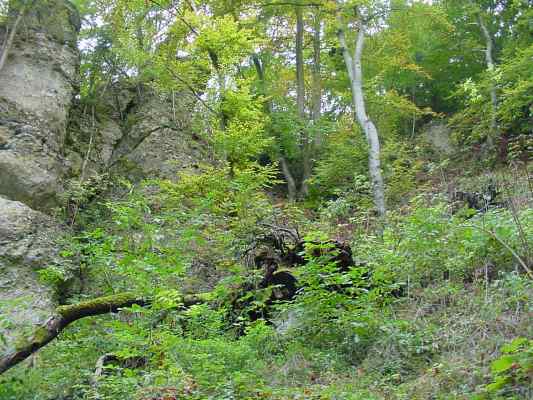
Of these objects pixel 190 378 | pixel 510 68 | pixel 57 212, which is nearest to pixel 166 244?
pixel 190 378

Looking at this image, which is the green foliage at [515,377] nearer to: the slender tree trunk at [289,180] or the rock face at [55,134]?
the rock face at [55,134]

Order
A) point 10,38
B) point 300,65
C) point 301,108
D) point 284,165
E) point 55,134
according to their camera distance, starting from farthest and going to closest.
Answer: point 300,65
point 301,108
point 284,165
point 10,38
point 55,134

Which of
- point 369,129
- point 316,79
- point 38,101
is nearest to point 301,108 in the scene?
point 316,79

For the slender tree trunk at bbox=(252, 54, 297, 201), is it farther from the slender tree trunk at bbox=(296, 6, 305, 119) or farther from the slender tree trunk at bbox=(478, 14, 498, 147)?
the slender tree trunk at bbox=(478, 14, 498, 147)

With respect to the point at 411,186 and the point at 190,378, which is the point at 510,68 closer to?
the point at 411,186

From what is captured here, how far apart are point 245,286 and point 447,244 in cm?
301

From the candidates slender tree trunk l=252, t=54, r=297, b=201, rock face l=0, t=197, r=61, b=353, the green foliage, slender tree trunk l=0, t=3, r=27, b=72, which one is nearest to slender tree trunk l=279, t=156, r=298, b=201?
slender tree trunk l=252, t=54, r=297, b=201

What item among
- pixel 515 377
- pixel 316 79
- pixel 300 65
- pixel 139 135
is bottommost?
pixel 515 377

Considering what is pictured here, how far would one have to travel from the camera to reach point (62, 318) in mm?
6891

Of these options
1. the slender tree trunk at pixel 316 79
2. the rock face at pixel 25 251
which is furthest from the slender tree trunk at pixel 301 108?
the rock face at pixel 25 251

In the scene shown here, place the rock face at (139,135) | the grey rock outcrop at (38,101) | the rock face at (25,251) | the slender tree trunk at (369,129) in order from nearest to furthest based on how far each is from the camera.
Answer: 1. the rock face at (25,251)
2. the slender tree trunk at (369,129)
3. the grey rock outcrop at (38,101)
4. the rock face at (139,135)

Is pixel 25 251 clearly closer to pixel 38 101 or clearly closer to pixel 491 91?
pixel 38 101

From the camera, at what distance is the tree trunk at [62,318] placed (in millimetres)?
6078

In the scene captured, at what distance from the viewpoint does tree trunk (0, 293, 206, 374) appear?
608 centimetres
